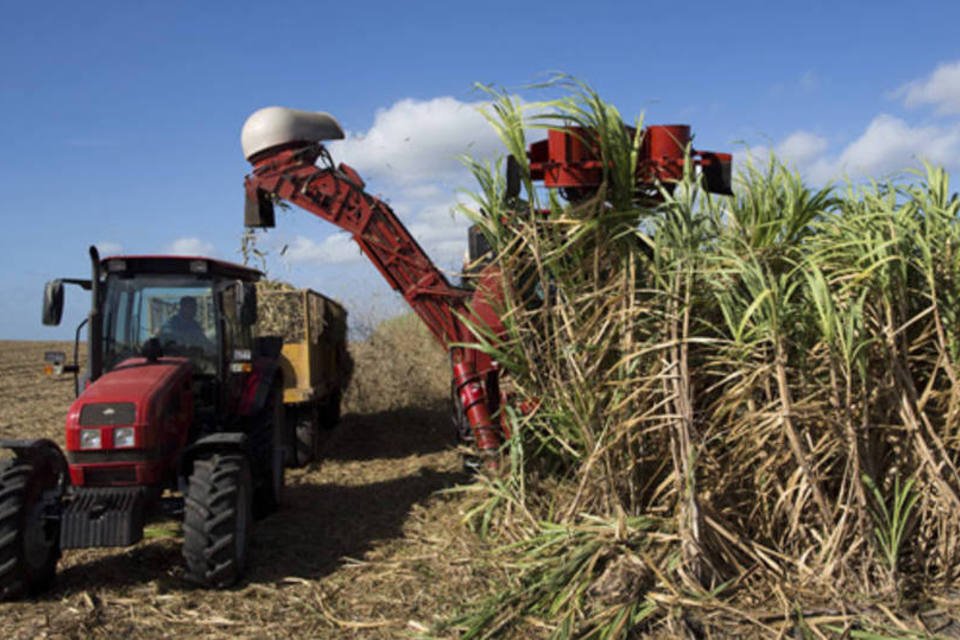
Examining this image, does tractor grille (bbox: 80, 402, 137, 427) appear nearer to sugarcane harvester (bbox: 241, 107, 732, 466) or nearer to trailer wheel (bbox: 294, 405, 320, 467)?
sugarcane harvester (bbox: 241, 107, 732, 466)

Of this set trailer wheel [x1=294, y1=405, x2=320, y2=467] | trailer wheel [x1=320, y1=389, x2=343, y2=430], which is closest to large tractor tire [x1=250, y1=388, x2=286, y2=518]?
trailer wheel [x1=294, y1=405, x2=320, y2=467]

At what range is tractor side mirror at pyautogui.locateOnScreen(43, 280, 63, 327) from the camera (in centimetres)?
552

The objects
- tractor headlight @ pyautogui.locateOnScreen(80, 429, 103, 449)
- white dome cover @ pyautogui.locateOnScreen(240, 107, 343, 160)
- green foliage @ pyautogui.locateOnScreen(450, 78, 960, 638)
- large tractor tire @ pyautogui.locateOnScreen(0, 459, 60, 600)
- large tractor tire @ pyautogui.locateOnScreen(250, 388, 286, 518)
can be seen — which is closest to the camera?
green foliage @ pyautogui.locateOnScreen(450, 78, 960, 638)

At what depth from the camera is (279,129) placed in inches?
305

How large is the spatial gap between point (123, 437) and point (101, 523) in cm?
58

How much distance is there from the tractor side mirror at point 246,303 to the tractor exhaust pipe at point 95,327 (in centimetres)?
94

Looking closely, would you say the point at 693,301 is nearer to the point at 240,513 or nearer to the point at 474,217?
the point at 474,217

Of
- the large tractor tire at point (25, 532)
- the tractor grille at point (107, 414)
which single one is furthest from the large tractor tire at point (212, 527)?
the large tractor tire at point (25, 532)

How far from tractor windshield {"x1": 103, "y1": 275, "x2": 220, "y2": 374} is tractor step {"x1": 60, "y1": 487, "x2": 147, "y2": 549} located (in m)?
1.56

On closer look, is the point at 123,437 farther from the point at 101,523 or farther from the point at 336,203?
the point at 336,203

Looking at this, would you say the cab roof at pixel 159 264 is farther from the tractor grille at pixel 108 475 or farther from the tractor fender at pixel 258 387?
the tractor grille at pixel 108 475

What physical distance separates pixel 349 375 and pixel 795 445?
8826 mm

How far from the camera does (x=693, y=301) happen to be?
4.48m

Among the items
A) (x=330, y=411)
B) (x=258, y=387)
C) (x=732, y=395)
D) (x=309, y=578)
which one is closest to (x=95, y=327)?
(x=258, y=387)
